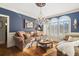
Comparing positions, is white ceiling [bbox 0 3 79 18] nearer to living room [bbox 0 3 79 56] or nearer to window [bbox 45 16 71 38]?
living room [bbox 0 3 79 56]

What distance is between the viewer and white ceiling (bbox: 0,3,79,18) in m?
2.79

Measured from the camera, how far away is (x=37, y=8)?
2.82m

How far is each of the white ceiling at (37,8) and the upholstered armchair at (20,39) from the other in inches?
16.4

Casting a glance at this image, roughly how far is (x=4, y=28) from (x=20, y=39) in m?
0.38

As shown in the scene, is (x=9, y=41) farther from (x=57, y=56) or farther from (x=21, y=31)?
(x=57, y=56)

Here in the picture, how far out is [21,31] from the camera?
9.18ft

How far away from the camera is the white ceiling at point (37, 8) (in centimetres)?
279

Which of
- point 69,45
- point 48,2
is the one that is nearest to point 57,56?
point 69,45

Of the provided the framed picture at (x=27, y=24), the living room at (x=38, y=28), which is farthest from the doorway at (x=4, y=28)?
the framed picture at (x=27, y=24)

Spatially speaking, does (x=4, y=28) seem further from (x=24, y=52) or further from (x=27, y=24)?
(x=24, y=52)

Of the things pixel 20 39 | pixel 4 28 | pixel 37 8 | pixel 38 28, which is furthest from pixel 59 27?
pixel 4 28

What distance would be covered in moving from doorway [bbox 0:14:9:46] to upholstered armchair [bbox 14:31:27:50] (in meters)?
0.20

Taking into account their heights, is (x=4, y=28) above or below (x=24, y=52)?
above

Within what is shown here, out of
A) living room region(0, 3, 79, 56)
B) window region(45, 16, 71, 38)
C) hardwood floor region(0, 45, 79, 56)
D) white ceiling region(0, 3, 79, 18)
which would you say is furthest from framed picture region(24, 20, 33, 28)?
hardwood floor region(0, 45, 79, 56)
